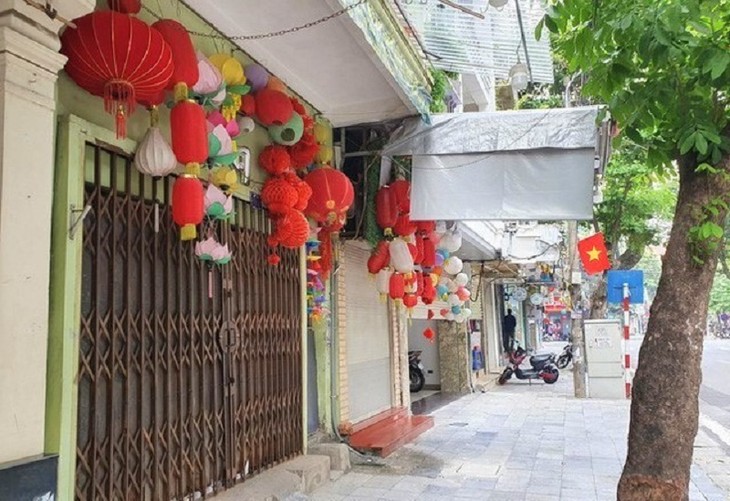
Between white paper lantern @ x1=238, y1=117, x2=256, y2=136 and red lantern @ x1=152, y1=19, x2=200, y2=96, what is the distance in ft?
4.42

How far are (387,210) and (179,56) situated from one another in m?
3.78

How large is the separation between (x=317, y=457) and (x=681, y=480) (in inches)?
152

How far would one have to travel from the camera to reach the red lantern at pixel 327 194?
6.19 metres

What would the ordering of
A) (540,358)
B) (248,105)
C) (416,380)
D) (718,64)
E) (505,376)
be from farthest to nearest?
(505,376)
(540,358)
(416,380)
(248,105)
(718,64)

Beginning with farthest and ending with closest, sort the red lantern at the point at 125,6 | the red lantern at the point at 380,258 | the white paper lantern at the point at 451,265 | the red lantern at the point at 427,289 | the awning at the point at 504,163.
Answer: the white paper lantern at the point at 451,265 < the red lantern at the point at 427,289 < the red lantern at the point at 380,258 < the awning at the point at 504,163 < the red lantern at the point at 125,6

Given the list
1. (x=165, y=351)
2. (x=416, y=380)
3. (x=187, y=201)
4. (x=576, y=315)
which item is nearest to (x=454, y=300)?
(x=576, y=315)

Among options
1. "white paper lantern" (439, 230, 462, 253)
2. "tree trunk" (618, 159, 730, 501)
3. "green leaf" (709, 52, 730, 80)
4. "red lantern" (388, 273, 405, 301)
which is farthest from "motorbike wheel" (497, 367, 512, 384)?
"green leaf" (709, 52, 730, 80)

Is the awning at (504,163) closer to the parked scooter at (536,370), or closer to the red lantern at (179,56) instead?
the red lantern at (179,56)

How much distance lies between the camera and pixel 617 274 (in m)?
12.6

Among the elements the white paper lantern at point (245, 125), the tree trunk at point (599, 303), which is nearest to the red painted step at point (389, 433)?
the white paper lantern at point (245, 125)

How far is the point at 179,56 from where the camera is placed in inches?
154

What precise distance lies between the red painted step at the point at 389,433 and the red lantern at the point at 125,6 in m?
5.27

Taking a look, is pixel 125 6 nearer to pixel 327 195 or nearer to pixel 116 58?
pixel 116 58

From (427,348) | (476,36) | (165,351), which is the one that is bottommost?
(427,348)
